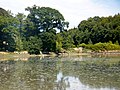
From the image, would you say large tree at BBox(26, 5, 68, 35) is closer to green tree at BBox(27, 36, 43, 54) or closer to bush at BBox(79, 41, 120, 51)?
green tree at BBox(27, 36, 43, 54)

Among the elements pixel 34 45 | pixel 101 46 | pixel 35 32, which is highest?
pixel 35 32

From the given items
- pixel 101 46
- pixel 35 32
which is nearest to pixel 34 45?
pixel 35 32

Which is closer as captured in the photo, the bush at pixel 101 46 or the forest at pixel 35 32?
the forest at pixel 35 32

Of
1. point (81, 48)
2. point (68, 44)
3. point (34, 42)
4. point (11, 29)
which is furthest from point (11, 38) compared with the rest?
point (81, 48)

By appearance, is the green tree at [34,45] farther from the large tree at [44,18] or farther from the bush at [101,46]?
the bush at [101,46]

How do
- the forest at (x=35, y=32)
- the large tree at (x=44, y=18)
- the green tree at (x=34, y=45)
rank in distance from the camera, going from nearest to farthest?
the forest at (x=35, y=32) → the green tree at (x=34, y=45) → the large tree at (x=44, y=18)

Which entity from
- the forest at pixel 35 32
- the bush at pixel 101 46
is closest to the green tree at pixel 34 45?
the forest at pixel 35 32

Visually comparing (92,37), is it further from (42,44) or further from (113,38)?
(42,44)

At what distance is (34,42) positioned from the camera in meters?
62.1

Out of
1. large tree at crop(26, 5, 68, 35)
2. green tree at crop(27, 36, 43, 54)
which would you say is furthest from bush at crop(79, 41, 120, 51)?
green tree at crop(27, 36, 43, 54)

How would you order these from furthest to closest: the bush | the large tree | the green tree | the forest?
the bush
the large tree
the green tree
the forest

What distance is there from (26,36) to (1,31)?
11.1 meters

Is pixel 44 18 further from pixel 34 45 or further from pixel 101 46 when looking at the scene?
pixel 101 46

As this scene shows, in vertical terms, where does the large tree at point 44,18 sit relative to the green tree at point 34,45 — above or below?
above
